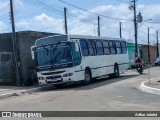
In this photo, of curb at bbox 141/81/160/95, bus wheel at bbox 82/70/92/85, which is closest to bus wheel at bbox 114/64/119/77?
bus wheel at bbox 82/70/92/85

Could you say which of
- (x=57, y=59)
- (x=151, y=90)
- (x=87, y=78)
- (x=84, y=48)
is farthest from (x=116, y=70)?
(x=151, y=90)

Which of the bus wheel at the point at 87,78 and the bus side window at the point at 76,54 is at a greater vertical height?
the bus side window at the point at 76,54

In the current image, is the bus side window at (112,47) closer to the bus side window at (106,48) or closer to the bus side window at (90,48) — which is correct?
the bus side window at (106,48)

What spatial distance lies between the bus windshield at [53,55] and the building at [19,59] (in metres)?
3.05

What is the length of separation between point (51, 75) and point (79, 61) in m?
1.86

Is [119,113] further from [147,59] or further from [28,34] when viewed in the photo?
[147,59]

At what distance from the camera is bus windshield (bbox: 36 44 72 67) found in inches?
831

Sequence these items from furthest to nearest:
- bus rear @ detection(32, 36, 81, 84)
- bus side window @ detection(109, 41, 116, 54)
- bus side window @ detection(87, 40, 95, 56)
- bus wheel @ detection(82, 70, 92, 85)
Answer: bus side window @ detection(109, 41, 116, 54), bus side window @ detection(87, 40, 95, 56), bus wheel @ detection(82, 70, 92, 85), bus rear @ detection(32, 36, 81, 84)

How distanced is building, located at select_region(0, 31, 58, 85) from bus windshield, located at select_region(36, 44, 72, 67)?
10.0ft

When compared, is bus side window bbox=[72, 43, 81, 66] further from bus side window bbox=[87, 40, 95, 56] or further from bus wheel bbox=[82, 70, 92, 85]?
bus side window bbox=[87, 40, 95, 56]

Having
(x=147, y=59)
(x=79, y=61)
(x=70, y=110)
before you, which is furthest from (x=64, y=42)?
(x=147, y=59)

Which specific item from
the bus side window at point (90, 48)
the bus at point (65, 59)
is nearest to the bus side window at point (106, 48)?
the bus at point (65, 59)

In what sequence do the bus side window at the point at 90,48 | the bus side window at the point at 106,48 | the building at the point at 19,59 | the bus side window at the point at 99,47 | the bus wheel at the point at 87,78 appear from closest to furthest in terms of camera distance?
1. the bus wheel at the point at 87,78
2. the bus side window at the point at 90,48
3. the building at the point at 19,59
4. the bus side window at the point at 99,47
5. the bus side window at the point at 106,48

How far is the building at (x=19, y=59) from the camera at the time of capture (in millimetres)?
24625
